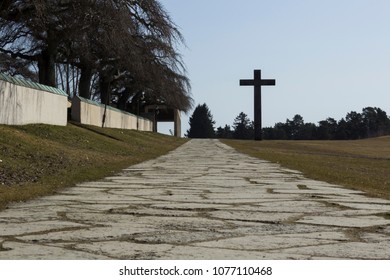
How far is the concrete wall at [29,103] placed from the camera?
17.8 metres

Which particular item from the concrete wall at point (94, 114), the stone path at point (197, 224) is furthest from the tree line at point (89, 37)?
the stone path at point (197, 224)

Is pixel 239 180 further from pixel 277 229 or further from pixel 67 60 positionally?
pixel 67 60

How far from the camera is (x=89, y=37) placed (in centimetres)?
2309

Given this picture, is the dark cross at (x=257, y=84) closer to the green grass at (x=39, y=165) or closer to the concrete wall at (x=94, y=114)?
the concrete wall at (x=94, y=114)

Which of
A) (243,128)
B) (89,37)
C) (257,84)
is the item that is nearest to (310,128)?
(243,128)

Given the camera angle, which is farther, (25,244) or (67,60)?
(67,60)

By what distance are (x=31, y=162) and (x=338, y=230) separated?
8.20 m

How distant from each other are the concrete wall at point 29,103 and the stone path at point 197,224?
9.85 meters

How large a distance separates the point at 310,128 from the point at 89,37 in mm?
109730

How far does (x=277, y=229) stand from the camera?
5.25 metres

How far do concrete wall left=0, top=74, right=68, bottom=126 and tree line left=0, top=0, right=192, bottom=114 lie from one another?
1.94 m

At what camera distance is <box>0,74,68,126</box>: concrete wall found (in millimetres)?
17759

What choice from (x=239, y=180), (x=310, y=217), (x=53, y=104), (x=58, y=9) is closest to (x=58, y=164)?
(x=239, y=180)

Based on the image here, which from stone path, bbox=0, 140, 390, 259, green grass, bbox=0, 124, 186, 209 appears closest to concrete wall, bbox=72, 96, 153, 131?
green grass, bbox=0, 124, 186, 209
